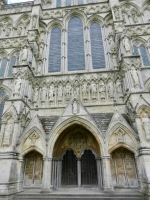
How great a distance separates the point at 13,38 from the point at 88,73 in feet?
29.1

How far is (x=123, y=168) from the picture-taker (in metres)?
9.48

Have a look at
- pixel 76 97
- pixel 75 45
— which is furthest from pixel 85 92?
pixel 75 45

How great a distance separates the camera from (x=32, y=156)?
10375 millimetres

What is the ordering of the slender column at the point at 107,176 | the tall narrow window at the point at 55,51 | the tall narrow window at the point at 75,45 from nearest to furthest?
the slender column at the point at 107,176, the tall narrow window at the point at 75,45, the tall narrow window at the point at 55,51

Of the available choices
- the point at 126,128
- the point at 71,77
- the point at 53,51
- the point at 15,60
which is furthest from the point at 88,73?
the point at 15,60

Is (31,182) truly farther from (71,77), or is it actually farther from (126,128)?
(71,77)

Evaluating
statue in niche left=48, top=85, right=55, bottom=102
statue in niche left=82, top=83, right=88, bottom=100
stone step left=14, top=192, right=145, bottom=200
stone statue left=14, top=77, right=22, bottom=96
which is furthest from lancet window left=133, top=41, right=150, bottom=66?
stone statue left=14, top=77, right=22, bottom=96

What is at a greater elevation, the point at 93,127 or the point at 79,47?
the point at 79,47

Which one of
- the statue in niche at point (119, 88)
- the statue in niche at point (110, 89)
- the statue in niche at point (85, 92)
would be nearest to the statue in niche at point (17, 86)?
the statue in niche at point (85, 92)

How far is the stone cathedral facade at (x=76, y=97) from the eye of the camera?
9.12 meters

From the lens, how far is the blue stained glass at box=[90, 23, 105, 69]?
1346 cm

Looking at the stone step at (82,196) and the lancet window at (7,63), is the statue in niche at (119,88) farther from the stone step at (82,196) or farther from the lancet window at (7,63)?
the lancet window at (7,63)

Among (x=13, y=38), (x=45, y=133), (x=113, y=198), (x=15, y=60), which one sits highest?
(x=13, y=38)

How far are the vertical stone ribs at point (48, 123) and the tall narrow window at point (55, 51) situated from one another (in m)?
4.69
